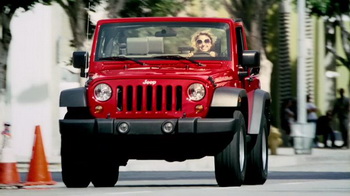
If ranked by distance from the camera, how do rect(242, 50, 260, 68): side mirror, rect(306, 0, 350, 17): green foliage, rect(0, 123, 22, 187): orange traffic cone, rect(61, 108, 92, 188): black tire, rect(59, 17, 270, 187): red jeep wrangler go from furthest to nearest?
1. rect(306, 0, 350, 17): green foliage
2. rect(0, 123, 22, 187): orange traffic cone
3. rect(242, 50, 260, 68): side mirror
4. rect(61, 108, 92, 188): black tire
5. rect(59, 17, 270, 187): red jeep wrangler

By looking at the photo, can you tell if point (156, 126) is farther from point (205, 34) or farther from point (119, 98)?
point (205, 34)

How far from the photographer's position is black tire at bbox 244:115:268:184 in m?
18.5

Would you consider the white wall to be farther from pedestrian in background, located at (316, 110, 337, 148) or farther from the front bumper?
the front bumper

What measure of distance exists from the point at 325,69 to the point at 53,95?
57.1ft

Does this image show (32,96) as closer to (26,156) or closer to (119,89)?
(26,156)

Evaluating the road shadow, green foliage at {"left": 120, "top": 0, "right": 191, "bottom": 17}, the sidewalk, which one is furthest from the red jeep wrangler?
green foliage at {"left": 120, "top": 0, "right": 191, "bottom": 17}

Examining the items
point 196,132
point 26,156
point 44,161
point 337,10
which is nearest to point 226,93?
point 196,132

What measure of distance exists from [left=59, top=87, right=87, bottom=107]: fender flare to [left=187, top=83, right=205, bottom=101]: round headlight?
46.2 inches

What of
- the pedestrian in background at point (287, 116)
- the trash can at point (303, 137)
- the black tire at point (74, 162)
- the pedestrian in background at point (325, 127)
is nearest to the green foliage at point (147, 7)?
the trash can at point (303, 137)

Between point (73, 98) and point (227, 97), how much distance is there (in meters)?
1.72

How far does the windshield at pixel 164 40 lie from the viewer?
17.8 meters

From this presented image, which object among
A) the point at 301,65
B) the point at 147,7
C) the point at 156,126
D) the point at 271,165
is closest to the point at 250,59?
the point at 156,126

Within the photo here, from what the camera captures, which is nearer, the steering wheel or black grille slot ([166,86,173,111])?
black grille slot ([166,86,173,111])

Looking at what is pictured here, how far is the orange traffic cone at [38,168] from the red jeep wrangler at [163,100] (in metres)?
0.80
